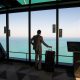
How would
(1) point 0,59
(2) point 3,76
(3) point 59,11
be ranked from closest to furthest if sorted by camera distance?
(2) point 3,76, (3) point 59,11, (1) point 0,59

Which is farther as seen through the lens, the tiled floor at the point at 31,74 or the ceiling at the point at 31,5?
the ceiling at the point at 31,5

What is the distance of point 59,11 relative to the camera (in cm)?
701

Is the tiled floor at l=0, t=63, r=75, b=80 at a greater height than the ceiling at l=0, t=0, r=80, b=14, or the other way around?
the ceiling at l=0, t=0, r=80, b=14

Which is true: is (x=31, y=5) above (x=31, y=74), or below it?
above

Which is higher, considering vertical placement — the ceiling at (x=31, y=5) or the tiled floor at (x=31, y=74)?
the ceiling at (x=31, y=5)

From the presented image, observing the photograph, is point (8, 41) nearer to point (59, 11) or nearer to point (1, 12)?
point (1, 12)

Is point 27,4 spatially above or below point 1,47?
above

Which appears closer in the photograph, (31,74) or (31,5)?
(31,74)

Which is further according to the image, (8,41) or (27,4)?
(8,41)

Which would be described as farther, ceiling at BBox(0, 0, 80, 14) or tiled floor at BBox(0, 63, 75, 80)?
ceiling at BBox(0, 0, 80, 14)

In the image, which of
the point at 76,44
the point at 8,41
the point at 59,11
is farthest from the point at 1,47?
the point at 76,44

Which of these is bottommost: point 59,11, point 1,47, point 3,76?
point 3,76

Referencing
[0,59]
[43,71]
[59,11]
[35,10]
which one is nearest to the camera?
[43,71]

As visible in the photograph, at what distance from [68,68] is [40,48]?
141 cm
